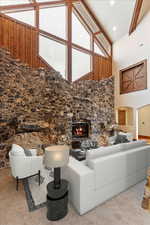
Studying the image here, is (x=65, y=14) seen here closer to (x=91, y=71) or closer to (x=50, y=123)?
(x=91, y=71)

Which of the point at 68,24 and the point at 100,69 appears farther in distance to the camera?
the point at 100,69

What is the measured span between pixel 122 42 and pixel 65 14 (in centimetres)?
360

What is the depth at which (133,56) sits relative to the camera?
22.1 ft

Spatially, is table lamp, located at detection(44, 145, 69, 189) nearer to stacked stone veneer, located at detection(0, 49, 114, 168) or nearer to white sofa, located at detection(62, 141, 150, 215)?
white sofa, located at detection(62, 141, 150, 215)

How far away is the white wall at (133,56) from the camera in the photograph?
6.01 meters

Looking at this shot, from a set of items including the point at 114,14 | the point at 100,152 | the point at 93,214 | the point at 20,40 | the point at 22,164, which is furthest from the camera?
the point at 114,14

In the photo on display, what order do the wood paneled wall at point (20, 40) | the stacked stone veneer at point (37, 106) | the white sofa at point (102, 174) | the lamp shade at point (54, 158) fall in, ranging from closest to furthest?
the lamp shade at point (54, 158)
the white sofa at point (102, 174)
the stacked stone veneer at point (37, 106)
the wood paneled wall at point (20, 40)

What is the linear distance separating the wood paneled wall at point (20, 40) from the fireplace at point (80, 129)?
9.92 ft

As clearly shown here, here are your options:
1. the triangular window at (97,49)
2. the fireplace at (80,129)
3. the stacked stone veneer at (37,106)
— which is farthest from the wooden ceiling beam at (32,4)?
the fireplace at (80,129)

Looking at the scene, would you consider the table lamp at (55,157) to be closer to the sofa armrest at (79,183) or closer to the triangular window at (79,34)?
the sofa armrest at (79,183)

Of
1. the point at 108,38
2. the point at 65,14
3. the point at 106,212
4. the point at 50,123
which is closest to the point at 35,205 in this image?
the point at 106,212

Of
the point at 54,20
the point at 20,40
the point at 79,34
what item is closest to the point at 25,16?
the point at 20,40

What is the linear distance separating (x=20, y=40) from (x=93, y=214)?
18.2 ft

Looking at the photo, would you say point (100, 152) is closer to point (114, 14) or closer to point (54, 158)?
point (54, 158)
